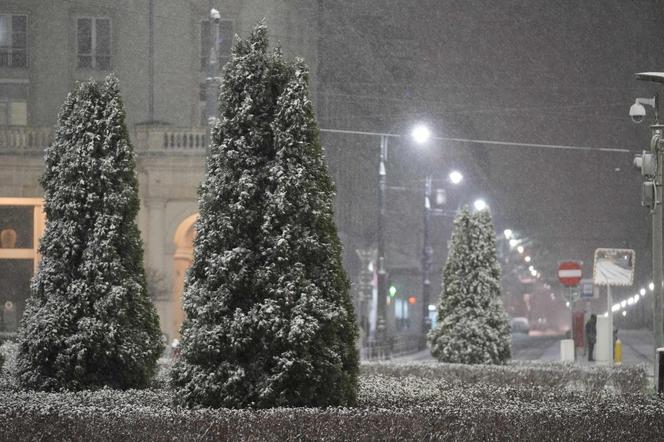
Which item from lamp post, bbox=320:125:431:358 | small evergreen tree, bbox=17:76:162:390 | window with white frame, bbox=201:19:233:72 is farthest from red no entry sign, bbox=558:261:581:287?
small evergreen tree, bbox=17:76:162:390

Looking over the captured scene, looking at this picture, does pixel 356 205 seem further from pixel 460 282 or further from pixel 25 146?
pixel 460 282

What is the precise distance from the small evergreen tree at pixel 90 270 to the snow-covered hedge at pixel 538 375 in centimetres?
730

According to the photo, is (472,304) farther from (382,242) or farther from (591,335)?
(382,242)

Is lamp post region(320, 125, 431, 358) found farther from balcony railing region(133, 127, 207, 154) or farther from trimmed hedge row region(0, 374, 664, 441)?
trimmed hedge row region(0, 374, 664, 441)

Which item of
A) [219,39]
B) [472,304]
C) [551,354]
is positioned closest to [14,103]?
[219,39]

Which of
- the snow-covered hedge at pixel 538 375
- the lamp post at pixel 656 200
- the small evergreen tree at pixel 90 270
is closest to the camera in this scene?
the small evergreen tree at pixel 90 270

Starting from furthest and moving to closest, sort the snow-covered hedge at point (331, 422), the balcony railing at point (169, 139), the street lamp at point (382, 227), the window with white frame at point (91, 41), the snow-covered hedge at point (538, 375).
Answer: the window with white frame at point (91, 41) < the balcony railing at point (169, 139) < the street lamp at point (382, 227) < the snow-covered hedge at point (538, 375) < the snow-covered hedge at point (331, 422)

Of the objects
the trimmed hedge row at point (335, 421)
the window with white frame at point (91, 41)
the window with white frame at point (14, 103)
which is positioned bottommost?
the trimmed hedge row at point (335, 421)

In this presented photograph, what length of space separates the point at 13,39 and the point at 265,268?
42063 mm

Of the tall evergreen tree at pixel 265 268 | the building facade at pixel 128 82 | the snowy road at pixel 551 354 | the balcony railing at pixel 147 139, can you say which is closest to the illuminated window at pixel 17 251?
the building facade at pixel 128 82

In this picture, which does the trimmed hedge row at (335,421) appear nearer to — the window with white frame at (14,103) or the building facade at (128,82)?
the building facade at (128,82)

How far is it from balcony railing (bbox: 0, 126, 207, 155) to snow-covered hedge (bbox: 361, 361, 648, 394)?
26865 mm

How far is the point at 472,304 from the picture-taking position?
27531mm

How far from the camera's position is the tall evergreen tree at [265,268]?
13156 millimetres
